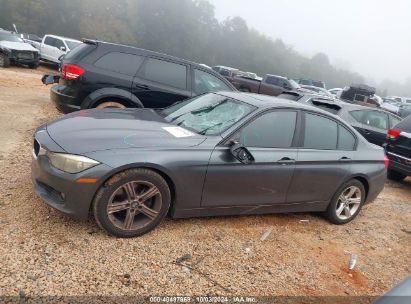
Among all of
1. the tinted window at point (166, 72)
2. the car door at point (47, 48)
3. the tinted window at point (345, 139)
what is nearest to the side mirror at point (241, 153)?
the tinted window at point (345, 139)

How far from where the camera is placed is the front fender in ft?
21.1

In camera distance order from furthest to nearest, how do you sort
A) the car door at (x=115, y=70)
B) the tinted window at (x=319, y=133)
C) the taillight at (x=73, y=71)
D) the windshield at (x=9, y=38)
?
the windshield at (x=9, y=38)
the car door at (x=115, y=70)
the taillight at (x=73, y=71)
the tinted window at (x=319, y=133)

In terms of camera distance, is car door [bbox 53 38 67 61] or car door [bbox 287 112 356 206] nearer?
car door [bbox 287 112 356 206]

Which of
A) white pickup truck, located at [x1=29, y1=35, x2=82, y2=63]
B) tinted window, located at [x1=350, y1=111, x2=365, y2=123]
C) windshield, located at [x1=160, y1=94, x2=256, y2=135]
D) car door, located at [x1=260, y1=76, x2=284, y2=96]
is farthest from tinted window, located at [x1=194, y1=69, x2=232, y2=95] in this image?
white pickup truck, located at [x1=29, y1=35, x2=82, y2=63]

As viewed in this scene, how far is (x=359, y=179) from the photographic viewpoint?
536 cm

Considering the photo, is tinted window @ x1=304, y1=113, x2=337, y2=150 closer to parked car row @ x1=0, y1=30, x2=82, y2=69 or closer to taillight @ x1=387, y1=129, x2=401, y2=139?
taillight @ x1=387, y1=129, x2=401, y2=139

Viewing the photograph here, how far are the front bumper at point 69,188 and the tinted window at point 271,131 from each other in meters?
1.62

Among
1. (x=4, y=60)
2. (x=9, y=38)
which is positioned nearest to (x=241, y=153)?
(x=4, y=60)

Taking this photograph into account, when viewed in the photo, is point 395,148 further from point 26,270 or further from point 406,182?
point 26,270

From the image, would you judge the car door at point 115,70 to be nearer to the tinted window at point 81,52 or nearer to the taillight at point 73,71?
the taillight at point 73,71

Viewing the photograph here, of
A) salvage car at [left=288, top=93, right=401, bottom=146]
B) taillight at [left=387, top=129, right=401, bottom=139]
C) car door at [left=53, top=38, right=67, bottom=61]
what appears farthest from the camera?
car door at [left=53, top=38, right=67, bottom=61]

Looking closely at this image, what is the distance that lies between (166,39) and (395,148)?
65549 mm

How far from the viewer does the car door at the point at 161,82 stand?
270 inches

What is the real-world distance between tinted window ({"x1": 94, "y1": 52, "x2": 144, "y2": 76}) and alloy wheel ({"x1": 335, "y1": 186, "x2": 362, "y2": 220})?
402 centimetres
